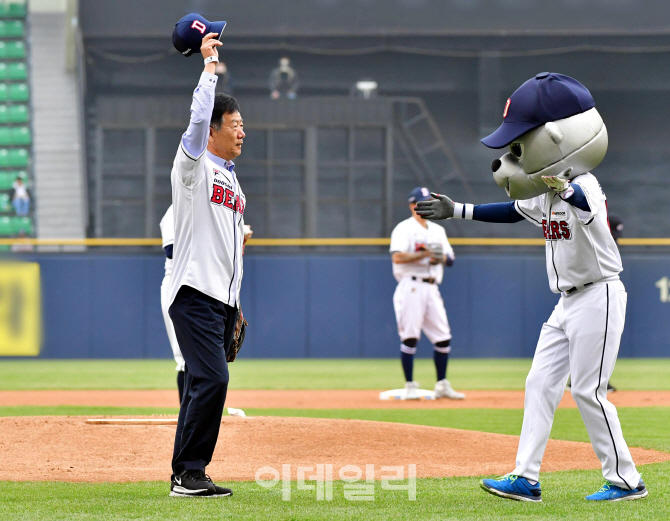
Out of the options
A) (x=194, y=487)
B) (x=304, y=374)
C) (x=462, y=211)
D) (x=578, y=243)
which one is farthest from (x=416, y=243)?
(x=194, y=487)

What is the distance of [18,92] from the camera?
20.1 metres

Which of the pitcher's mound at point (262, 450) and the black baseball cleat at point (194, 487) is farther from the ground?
the black baseball cleat at point (194, 487)

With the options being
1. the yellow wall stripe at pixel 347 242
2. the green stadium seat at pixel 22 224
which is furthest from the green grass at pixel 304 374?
the green stadium seat at pixel 22 224

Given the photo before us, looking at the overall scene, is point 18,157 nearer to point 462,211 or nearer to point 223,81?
point 223,81

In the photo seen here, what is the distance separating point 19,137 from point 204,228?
16.5m

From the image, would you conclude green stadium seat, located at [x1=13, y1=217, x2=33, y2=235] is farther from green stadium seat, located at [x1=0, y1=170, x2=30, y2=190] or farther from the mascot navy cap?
the mascot navy cap

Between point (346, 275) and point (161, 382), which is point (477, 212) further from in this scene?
point (346, 275)

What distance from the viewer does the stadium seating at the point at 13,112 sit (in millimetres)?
18109

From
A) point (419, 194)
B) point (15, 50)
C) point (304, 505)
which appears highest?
point (15, 50)

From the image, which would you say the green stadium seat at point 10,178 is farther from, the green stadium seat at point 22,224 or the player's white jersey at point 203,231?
the player's white jersey at point 203,231

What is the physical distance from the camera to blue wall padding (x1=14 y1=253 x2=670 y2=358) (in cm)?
1441

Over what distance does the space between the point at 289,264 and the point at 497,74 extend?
7.47 m

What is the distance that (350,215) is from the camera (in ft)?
55.4

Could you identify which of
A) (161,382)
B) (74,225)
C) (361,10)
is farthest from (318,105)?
(161,382)
